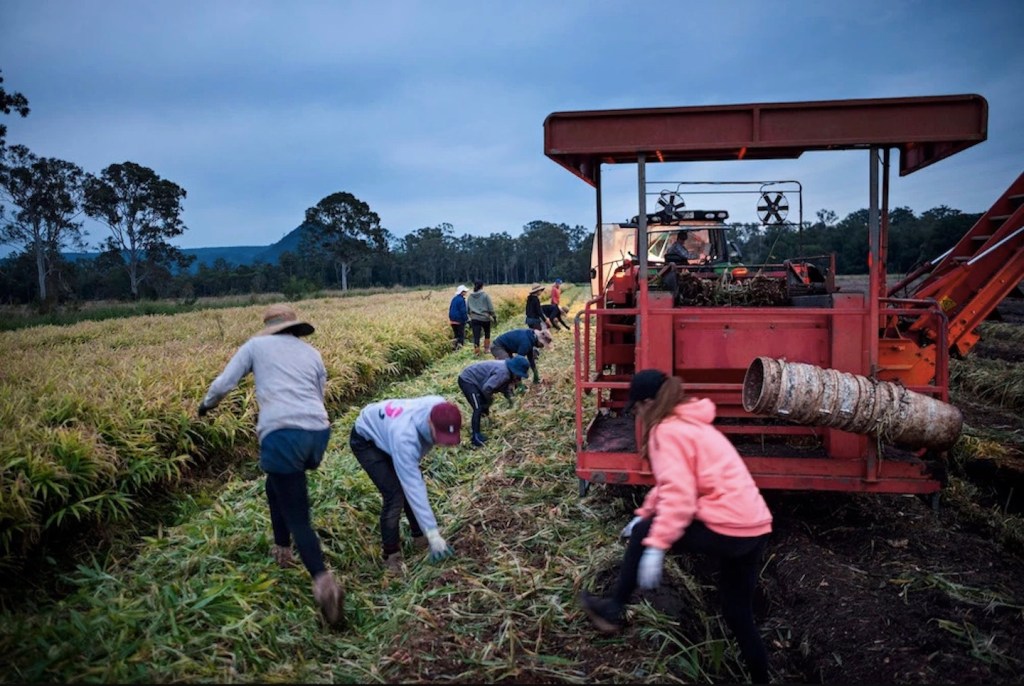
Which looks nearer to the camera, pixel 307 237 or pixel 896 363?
pixel 896 363

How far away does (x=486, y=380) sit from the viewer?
26.1ft

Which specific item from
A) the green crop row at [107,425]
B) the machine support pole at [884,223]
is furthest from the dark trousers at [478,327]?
the machine support pole at [884,223]

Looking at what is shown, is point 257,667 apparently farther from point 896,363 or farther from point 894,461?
point 896,363

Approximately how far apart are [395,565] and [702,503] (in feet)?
8.07

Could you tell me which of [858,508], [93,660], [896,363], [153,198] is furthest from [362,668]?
[153,198]

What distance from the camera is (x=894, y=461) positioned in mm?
4523

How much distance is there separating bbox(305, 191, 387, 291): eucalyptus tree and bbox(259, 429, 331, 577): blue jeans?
66.3 metres

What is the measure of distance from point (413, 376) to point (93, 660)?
985 cm

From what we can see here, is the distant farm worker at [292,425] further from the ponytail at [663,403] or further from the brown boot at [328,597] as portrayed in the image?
the ponytail at [663,403]

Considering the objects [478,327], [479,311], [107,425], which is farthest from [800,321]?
[478,327]

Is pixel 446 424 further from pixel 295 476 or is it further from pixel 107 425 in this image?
pixel 107 425

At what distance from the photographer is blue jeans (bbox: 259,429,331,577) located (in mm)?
3902

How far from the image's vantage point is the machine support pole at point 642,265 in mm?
4801

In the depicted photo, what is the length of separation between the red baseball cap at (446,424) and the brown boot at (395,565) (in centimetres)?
100
